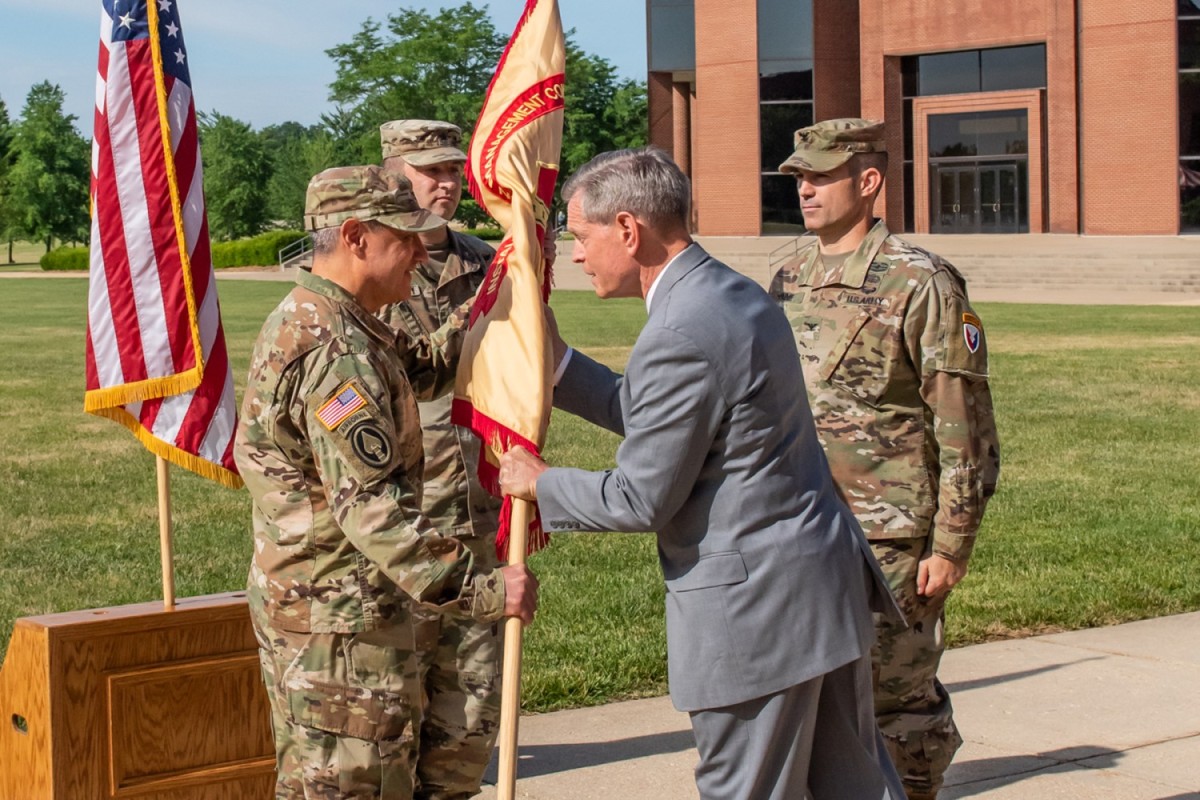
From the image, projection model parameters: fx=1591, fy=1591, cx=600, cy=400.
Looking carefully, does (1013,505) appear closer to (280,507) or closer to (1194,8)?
(280,507)

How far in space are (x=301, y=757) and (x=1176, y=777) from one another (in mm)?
3471

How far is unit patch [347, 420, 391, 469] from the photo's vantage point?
374cm

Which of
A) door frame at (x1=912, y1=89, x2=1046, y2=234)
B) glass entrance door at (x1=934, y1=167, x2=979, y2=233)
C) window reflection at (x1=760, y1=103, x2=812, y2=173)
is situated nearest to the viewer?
door frame at (x1=912, y1=89, x2=1046, y2=234)

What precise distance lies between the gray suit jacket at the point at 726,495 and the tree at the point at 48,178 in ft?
336

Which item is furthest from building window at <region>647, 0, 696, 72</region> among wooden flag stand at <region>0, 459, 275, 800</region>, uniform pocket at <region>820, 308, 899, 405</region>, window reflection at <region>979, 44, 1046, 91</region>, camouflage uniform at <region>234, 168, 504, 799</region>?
camouflage uniform at <region>234, 168, 504, 799</region>

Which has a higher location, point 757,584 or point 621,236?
point 621,236

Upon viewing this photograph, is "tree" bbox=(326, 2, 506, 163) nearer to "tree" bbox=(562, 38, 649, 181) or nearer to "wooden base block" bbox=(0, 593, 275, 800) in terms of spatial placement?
"tree" bbox=(562, 38, 649, 181)

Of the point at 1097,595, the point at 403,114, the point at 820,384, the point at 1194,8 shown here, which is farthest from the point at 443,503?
the point at 403,114

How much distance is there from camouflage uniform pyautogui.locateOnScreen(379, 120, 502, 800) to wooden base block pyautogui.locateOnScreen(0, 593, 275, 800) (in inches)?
23.0

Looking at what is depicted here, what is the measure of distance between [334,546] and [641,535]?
23.9 feet

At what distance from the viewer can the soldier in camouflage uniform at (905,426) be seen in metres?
5.01

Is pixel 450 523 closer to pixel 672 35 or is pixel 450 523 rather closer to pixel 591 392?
pixel 591 392

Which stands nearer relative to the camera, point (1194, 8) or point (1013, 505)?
point (1013, 505)

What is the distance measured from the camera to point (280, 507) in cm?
397
